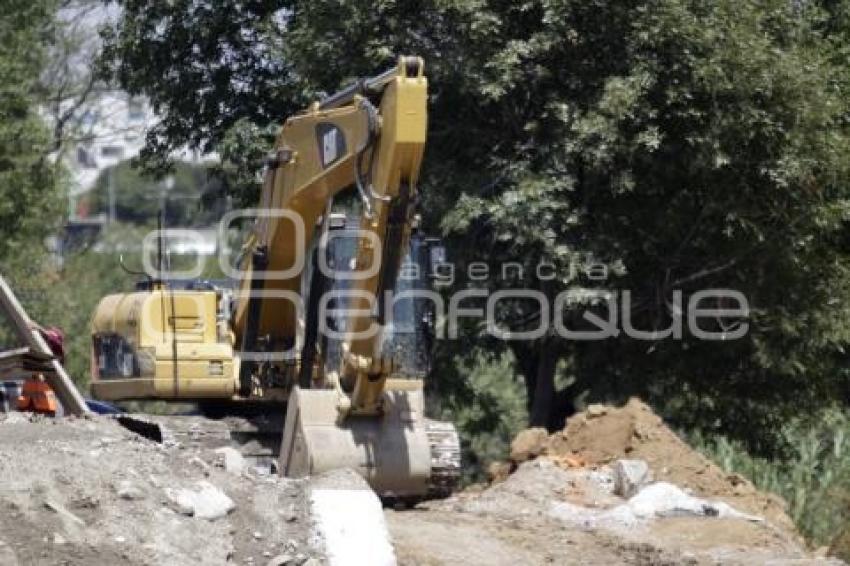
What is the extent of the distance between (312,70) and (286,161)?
14.4 feet

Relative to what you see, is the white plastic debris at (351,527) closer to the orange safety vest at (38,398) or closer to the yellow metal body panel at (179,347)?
the orange safety vest at (38,398)

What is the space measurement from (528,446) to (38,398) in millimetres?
5127

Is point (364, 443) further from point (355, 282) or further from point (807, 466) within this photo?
point (807, 466)

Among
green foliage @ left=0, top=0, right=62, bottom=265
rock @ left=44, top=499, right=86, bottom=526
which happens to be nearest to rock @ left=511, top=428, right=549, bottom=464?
rock @ left=44, top=499, right=86, bottom=526

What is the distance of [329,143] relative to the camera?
1471 cm

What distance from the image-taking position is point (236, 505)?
10.9 m

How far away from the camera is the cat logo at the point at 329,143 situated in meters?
14.5

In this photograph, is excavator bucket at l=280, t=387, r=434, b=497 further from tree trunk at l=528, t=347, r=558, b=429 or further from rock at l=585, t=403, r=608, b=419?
tree trunk at l=528, t=347, r=558, b=429

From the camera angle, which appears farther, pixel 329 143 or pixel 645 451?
pixel 645 451

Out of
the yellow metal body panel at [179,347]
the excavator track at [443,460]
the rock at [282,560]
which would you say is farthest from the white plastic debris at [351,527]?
the yellow metal body panel at [179,347]

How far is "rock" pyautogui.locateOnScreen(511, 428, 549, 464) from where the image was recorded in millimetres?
17750

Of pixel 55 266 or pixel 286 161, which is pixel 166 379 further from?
pixel 55 266

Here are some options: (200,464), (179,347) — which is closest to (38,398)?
(179,347)

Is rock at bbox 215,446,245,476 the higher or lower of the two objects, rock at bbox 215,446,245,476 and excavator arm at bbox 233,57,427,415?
the lower
